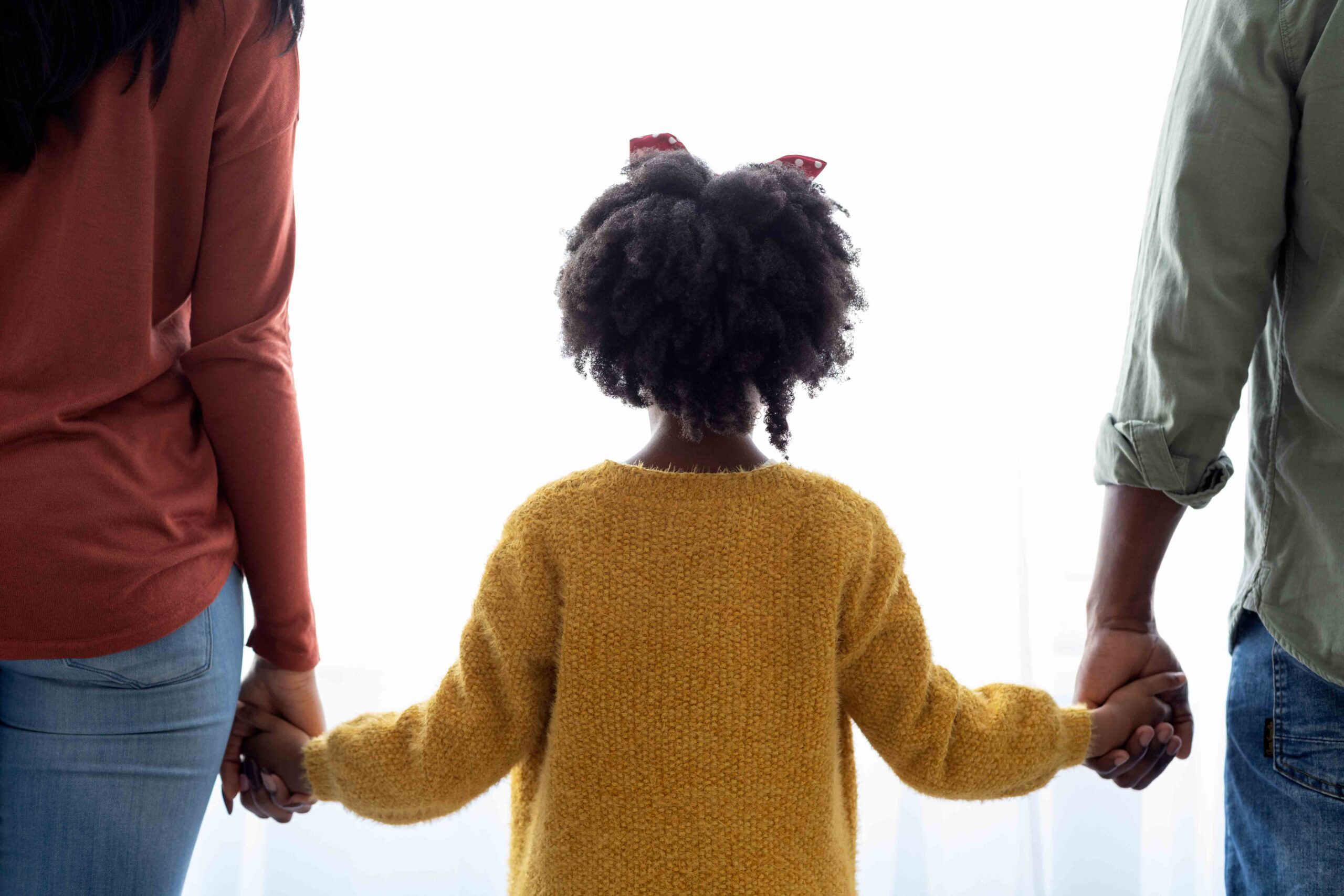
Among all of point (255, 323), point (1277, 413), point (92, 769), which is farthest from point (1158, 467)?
point (92, 769)

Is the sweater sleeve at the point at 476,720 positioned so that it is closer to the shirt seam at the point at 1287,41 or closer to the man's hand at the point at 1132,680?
the man's hand at the point at 1132,680

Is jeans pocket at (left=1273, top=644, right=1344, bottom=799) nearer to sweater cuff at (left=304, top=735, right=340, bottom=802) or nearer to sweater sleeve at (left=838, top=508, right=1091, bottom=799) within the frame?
sweater sleeve at (left=838, top=508, right=1091, bottom=799)

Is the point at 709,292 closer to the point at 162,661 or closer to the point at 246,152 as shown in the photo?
the point at 246,152

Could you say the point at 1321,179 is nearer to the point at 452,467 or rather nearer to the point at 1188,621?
the point at 1188,621

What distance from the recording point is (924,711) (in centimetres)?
93

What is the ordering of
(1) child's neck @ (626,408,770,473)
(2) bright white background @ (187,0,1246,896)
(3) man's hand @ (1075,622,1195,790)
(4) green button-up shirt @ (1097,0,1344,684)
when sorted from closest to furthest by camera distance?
(4) green button-up shirt @ (1097,0,1344,684), (1) child's neck @ (626,408,770,473), (3) man's hand @ (1075,622,1195,790), (2) bright white background @ (187,0,1246,896)

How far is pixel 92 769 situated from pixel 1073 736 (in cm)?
83

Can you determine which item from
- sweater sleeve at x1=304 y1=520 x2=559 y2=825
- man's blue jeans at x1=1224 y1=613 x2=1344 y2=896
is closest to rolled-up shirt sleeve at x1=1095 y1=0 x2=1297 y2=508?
man's blue jeans at x1=1224 y1=613 x2=1344 y2=896

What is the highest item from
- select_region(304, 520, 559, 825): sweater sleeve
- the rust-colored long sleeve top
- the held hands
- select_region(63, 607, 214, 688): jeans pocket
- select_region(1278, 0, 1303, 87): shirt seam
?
select_region(1278, 0, 1303, 87): shirt seam

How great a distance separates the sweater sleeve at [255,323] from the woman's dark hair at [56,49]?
0.22 ft

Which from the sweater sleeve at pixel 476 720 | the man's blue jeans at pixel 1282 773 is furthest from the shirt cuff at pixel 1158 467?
the sweater sleeve at pixel 476 720

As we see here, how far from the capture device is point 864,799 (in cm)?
160

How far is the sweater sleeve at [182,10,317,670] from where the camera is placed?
2.68ft

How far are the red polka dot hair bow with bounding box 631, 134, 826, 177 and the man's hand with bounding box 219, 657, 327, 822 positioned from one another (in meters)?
0.59
